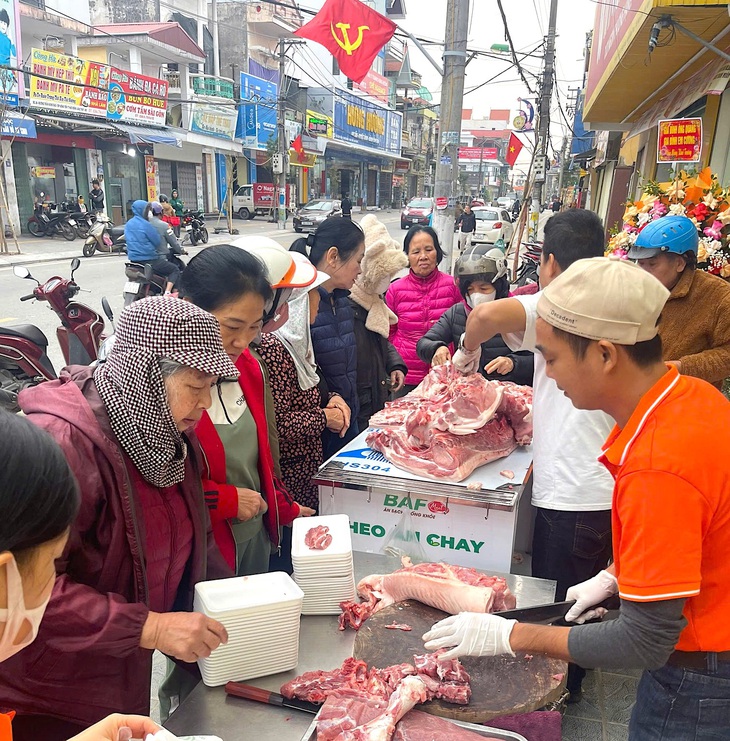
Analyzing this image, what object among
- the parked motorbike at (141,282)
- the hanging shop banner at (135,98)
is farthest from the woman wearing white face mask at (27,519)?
the hanging shop banner at (135,98)

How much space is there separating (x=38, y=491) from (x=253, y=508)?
4.30 ft

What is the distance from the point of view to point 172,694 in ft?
7.00

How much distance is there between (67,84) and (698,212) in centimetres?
1891

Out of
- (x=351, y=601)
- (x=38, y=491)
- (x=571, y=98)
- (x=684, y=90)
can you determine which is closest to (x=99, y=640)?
(x=38, y=491)

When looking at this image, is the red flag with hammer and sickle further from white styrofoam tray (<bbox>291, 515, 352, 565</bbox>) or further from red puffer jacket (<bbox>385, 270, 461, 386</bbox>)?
white styrofoam tray (<bbox>291, 515, 352, 565</bbox>)

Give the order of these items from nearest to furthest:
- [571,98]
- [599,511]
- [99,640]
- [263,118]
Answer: [99,640] < [599,511] < [263,118] < [571,98]

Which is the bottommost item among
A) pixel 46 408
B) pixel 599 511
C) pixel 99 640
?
pixel 599 511

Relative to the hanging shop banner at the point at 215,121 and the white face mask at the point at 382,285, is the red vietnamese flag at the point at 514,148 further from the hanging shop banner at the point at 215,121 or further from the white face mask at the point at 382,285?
the white face mask at the point at 382,285

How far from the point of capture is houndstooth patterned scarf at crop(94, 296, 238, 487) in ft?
5.09

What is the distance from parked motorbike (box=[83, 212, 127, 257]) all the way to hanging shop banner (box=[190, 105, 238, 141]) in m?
10.9

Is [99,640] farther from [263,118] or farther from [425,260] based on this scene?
[263,118]

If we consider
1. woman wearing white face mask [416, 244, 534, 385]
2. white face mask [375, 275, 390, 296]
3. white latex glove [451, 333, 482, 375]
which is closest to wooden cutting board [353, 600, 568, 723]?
white latex glove [451, 333, 482, 375]

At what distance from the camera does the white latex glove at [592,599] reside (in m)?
1.77

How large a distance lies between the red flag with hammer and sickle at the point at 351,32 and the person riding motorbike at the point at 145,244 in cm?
337
